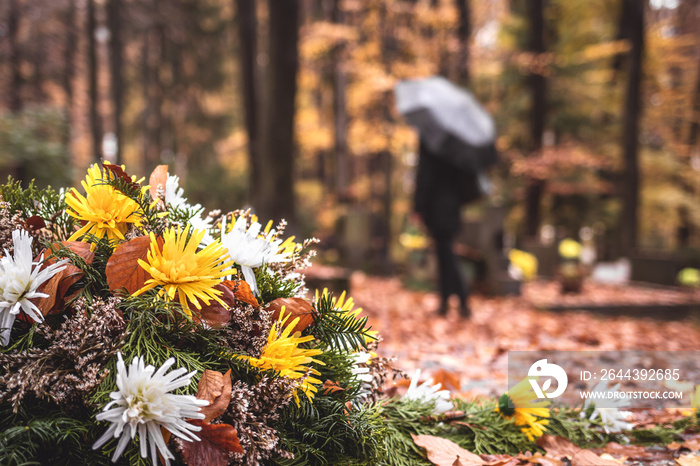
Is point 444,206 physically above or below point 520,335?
above

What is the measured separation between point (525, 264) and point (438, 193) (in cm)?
599

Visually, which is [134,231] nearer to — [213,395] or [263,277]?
[263,277]

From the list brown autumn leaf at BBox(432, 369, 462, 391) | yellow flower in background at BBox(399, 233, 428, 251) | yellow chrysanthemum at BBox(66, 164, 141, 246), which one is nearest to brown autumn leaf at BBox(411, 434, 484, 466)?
brown autumn leaf at BBox(432, 369, 462, 391)

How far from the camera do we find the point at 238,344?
1.17m

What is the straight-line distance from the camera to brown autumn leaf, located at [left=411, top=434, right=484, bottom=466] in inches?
52.4

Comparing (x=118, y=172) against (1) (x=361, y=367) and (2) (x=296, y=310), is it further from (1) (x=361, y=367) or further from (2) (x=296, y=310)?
(1) (x=361, y=367)

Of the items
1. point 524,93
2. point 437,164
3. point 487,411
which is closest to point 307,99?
point 524,93

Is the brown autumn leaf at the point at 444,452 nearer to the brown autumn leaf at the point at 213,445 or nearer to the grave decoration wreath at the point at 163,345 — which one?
the grave decoration wreath at the point at 163,345

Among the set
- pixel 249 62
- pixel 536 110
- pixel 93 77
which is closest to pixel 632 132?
pixel 536 110

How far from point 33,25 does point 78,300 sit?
17.6m

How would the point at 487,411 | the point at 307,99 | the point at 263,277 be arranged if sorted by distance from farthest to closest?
the point at 307,99 < the point at 487,411 < the point at 263,277

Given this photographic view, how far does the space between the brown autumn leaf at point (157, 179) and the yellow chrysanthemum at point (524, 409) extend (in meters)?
1.24

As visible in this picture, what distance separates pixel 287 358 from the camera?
1117 millimetres

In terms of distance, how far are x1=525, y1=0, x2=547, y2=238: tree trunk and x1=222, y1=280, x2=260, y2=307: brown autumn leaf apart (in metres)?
13.4
